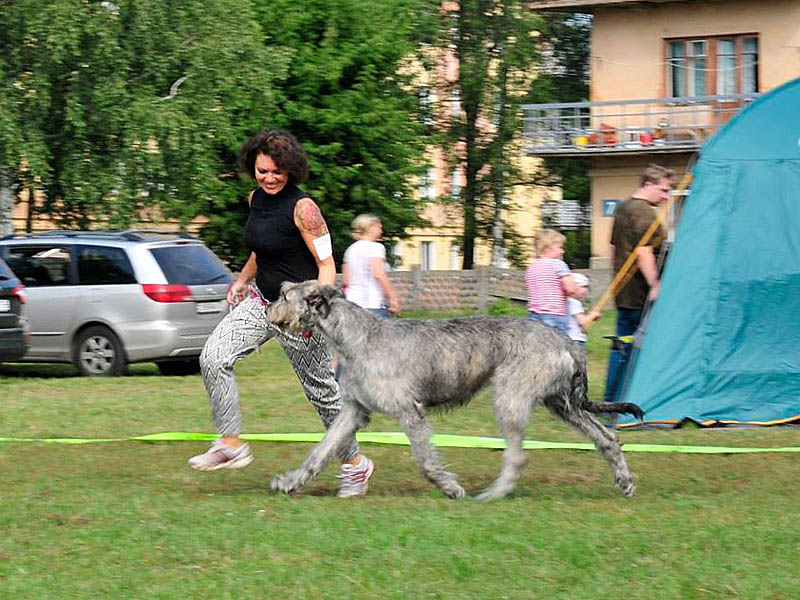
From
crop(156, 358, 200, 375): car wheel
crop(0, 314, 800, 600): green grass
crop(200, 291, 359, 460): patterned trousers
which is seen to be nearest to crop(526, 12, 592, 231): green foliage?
crop(156, 358, 200, 375): car wheel

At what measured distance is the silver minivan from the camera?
16094 millimetres

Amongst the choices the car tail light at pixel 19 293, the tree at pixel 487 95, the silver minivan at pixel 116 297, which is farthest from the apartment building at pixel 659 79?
the car tail light at pixel 19 293

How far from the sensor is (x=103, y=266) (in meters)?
16.3

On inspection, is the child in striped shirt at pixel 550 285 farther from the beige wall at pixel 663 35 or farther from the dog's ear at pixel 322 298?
the beige wall at pixel 663 35

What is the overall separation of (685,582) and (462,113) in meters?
38.1

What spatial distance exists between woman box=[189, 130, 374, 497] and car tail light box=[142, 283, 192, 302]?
26.0ft

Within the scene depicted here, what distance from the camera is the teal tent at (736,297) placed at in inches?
441

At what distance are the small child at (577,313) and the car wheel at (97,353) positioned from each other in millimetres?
6195

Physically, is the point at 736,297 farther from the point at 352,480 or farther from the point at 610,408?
the point at 352,480

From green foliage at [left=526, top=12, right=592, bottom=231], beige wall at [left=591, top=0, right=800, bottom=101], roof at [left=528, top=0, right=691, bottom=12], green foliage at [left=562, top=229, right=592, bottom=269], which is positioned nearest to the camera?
beige wall at [left=591, top=0, right=800, bottom=101]

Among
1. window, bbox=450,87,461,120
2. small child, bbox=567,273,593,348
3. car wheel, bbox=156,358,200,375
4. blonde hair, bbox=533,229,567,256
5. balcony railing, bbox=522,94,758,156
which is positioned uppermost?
window, bbox=450,87,461,120

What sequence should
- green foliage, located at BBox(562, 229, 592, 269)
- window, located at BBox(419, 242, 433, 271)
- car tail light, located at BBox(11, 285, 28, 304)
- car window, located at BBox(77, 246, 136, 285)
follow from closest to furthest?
car tail light, located at BBox(11, 285, 28, 304)
car window, located at BBox(77, 246, 136, 285)
green foliage, located at BBox(562, 229, 592, 269)
window, located at BBox(419, 242, 433, 271)

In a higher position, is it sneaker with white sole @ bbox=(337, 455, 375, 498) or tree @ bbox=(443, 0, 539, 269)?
tree @ bbox=(443, 0, 539, 269)

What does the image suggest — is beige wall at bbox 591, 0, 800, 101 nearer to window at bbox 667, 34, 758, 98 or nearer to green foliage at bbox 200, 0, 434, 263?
window at bbox 667, 34, 758, 98
